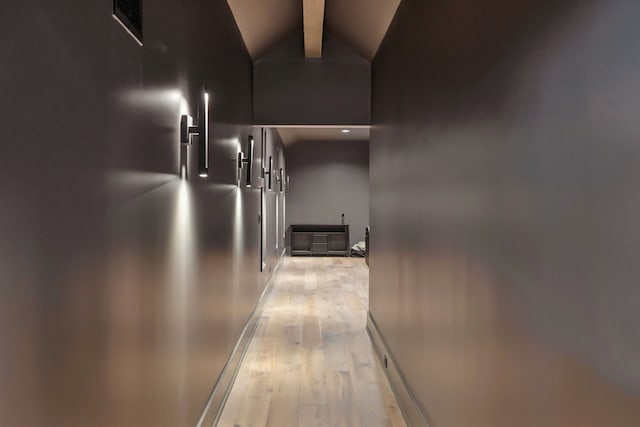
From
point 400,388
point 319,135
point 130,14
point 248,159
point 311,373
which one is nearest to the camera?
point 130,14

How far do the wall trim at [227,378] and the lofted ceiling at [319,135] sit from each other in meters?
5.68

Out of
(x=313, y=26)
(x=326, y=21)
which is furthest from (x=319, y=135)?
(x=313, y=26)

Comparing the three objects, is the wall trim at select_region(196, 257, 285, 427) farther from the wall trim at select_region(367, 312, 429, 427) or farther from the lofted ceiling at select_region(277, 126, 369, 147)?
the lofted ceiling at select_region(277, 126, 369, 147)

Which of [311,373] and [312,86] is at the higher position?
[312,86]

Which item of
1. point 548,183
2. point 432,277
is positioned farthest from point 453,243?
point 548,183

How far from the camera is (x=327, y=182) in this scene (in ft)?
40.7

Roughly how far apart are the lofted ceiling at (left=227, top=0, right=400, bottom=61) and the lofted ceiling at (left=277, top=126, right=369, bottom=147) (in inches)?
209

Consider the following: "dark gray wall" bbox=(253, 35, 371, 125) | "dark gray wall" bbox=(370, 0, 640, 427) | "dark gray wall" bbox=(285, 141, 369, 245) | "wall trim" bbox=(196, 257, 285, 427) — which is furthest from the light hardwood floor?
"dark gray wall" bbox=(285, 141, 369, 245)

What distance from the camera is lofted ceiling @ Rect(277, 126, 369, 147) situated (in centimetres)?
1037

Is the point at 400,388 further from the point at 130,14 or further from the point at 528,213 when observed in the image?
the point at 130,14

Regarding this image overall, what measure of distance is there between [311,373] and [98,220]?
2.76 meters

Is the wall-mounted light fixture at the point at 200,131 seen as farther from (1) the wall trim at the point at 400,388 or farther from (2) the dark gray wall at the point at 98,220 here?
(1) the wall trim at the point at 400,388

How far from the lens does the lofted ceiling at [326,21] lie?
12.1 ft

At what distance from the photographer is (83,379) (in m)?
1.16
